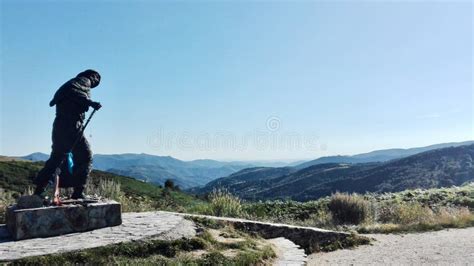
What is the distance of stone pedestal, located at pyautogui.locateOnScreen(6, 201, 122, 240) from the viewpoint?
21.2 ft

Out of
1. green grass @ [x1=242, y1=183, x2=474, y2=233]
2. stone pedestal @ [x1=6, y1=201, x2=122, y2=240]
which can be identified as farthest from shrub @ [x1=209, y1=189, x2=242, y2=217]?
stone pedestal @ [x1=6, y1=201, x2=122, y2=240]

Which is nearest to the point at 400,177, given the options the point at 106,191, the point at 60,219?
Result: the point at 106,191

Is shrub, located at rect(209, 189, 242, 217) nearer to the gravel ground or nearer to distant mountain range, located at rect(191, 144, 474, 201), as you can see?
the gravel ground

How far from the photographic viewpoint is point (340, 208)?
11867 mm

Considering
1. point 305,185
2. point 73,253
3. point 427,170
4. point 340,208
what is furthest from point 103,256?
Result: point 305,185

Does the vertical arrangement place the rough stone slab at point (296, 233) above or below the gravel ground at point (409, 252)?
above

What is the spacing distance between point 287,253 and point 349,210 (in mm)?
4951

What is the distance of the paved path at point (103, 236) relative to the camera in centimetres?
582

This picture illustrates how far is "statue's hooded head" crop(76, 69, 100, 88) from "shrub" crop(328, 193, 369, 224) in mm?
6934

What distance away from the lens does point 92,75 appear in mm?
8062

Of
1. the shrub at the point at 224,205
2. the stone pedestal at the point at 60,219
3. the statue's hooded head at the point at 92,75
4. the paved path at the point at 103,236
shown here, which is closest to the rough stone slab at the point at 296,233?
the paved path at the point at 103,236

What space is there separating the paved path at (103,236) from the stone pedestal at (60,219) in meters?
0.15

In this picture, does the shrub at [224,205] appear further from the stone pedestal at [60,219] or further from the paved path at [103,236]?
the stone pedestal at [60,219]

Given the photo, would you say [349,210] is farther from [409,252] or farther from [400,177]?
[400,177]
